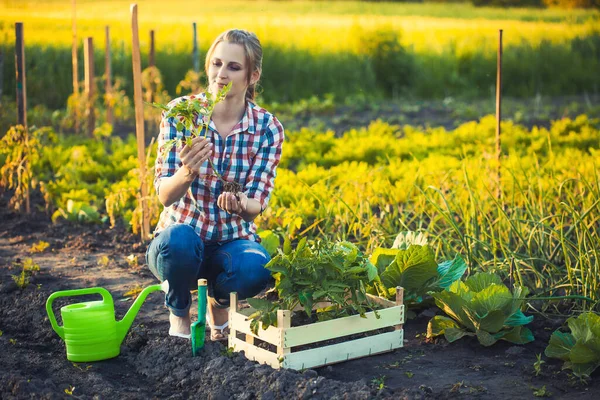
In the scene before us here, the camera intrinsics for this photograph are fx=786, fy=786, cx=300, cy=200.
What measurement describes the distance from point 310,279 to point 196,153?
0.58 metres

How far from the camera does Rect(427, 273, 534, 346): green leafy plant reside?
2.82m

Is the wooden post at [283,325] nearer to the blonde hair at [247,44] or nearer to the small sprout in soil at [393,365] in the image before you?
the small sprout in soil at [393,365]

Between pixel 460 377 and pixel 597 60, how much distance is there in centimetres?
1410

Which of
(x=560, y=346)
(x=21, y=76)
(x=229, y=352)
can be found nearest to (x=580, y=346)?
(x=560, y=346)

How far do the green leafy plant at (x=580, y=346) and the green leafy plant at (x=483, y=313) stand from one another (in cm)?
21

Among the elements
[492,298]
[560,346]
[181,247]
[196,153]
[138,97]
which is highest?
[138,97]

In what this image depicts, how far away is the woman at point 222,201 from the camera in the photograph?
2.87 metres

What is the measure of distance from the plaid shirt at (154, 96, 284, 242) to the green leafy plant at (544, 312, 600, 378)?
3.80 ft

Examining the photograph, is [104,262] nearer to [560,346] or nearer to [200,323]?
[200,323]

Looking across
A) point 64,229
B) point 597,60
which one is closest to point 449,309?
point 64,229

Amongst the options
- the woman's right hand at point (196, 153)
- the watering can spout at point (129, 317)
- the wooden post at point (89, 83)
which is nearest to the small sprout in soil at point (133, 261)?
the watering can spout at point (129, 317)

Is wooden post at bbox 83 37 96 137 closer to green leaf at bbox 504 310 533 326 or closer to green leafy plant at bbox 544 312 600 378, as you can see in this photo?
green leaf at bbox 504 310 533 326

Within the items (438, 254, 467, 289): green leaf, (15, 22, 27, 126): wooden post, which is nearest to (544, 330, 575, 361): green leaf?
(438, 254, 467, 289): green leaf

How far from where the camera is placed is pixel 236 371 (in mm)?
2584
